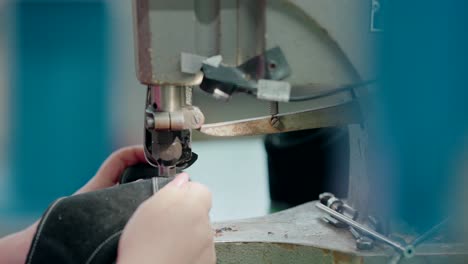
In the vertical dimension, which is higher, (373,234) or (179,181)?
(179,181)

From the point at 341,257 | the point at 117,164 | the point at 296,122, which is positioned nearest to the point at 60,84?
the point at 117,164

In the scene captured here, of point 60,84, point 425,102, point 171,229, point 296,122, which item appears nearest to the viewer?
point 171,229

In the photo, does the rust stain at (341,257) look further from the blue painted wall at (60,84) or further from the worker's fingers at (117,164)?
the blue painted wall at (60,84)

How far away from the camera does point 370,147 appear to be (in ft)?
2.74

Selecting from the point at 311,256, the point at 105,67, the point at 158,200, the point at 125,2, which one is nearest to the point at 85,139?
the point at 105,67

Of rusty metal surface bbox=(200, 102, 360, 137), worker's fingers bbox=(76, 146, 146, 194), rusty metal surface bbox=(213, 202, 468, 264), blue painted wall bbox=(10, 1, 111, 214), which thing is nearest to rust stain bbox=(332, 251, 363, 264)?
rusty metal surface bbox=(213, 202, 468, 264)

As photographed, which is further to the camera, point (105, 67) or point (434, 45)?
point (105, 67)

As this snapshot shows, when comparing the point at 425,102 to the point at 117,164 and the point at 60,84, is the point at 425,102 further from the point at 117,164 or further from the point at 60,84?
the point at 60,84

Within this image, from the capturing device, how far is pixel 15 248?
830 millimetres

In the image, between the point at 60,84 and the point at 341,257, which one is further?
the point at 60,84

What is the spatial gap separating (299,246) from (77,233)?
341mm

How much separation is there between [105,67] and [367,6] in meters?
1.44

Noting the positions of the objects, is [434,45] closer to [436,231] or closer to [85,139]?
[436,231]

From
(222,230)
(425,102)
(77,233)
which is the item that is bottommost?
(222,230)
